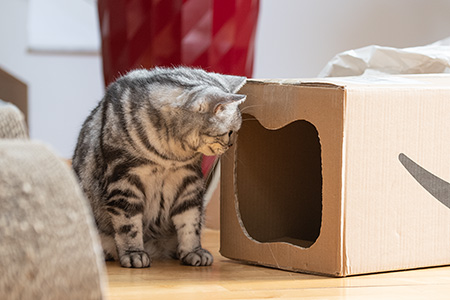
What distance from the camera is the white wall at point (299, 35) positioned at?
2705 millimetres

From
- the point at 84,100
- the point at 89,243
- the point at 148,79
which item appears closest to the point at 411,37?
the point at 84,100

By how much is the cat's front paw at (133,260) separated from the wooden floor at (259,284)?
0.02 m

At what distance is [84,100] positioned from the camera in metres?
3.04

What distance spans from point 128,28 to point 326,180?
40.5 inches

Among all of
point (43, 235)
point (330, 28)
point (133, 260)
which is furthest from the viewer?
point (330, 28)

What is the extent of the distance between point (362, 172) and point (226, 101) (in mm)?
290

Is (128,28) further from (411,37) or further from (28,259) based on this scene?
(28,259)

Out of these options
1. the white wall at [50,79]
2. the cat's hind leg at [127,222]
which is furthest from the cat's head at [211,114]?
the white wall at [50,79]

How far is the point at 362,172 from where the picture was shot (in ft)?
4.37

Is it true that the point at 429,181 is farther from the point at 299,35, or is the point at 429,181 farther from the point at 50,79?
the point at 50,79

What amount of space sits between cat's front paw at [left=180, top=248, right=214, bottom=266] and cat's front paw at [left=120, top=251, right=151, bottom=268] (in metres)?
0.09

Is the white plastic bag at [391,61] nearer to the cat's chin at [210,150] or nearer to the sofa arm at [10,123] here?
the cat's chin at [210,150]

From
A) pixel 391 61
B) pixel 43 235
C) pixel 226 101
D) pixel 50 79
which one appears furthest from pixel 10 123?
pixel 50 79

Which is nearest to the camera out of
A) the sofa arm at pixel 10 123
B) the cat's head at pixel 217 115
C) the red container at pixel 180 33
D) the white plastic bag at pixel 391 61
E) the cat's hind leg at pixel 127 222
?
the sofa arm at pixel 10 123
